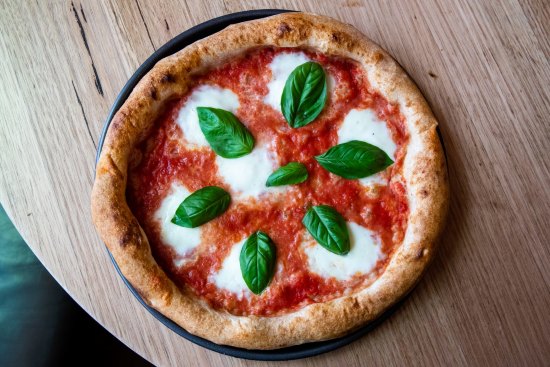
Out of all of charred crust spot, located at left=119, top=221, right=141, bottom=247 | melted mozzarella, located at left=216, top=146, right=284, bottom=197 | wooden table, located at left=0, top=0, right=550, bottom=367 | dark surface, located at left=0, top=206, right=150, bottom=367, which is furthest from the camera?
dark surface, located at left=0, top=206, right=150, bottom=367

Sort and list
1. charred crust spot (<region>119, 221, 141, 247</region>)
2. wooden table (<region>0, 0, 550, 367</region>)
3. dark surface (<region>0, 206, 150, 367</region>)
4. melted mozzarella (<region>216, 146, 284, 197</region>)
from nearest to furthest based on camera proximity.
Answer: charred crust spot (<region>119, 221, 141, 247</region>) < melted mozzarella (<region>216, 146, 284, 197</region>) < wooden table (<region>0, 0, 550, 367</region>) < dark surface (<region>0, 206, 150, 367</region>)

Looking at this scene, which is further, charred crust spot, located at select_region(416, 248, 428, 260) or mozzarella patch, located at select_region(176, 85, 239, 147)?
mozzarella patch, located at select_region(176, 85, 239, 147)

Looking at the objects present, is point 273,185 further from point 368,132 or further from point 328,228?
point 368,132

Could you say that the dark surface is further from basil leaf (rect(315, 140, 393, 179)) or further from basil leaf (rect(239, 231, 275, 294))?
basil leaf (rect(315, 140, 393, 179))

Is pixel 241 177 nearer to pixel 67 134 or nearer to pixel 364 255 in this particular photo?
pixel 364 255

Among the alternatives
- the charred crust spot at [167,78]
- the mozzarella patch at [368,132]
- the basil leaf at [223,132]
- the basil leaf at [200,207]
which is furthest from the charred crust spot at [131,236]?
the mozzarella patch at [368,132]

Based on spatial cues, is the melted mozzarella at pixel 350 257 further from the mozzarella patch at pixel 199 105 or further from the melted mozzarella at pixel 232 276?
the mozzarella patch at pixel 199 105

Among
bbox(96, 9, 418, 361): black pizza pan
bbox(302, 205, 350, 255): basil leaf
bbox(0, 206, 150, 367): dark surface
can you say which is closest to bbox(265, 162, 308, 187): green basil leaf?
bbox(302, 205, 350, 255): basil leaf

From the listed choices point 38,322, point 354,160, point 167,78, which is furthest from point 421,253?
point 38,322
